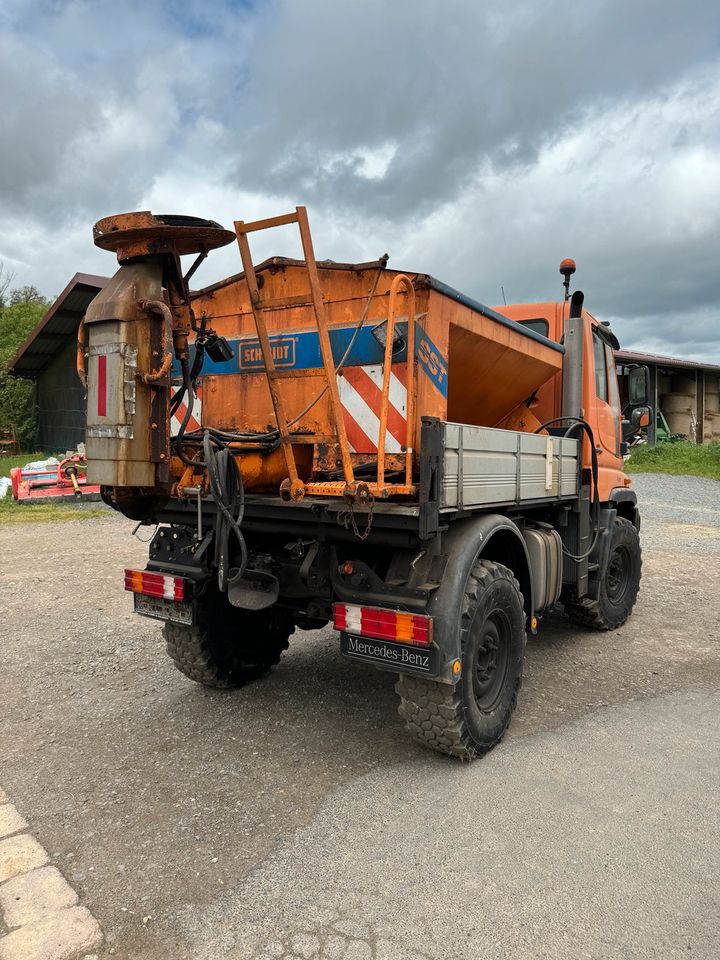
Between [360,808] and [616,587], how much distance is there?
3788 millimetres

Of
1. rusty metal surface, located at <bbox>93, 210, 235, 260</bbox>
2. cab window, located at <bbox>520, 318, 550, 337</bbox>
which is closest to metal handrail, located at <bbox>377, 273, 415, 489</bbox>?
rusty metal surface, located at <bbox>93, 210, 235, 260</bbox>

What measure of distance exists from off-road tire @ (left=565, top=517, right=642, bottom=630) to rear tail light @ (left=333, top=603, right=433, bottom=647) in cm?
283

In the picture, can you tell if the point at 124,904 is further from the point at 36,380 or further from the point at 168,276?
the point at 36,380

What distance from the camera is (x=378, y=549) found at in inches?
141

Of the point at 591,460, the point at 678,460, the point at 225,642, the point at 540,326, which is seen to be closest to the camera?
the point at 225,642

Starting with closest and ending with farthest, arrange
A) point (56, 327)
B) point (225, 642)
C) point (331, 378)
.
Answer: point (331, 378), point (225, 642), point (56, 327)

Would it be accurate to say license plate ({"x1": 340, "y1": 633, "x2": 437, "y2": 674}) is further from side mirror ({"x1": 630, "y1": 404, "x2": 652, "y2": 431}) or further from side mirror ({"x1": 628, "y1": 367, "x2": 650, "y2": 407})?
side mirror ({"x1": 630, "y1": 404, "x2": 652, "y2": 431})

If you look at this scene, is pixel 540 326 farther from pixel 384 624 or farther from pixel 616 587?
pixel 384 624

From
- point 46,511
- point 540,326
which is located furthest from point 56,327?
point 540,326

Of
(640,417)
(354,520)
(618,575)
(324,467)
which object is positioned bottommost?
(618,575)

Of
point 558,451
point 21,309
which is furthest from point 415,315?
point 21,309

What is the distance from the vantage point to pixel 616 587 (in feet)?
19.7

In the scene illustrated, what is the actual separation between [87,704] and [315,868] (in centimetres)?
222

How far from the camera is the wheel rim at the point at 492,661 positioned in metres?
3.59
